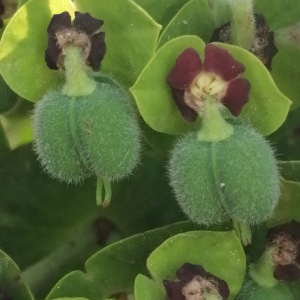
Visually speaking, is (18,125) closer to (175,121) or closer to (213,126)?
(175,121)

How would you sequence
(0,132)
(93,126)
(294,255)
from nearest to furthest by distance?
(93,126) < (294,255) < (0,132)

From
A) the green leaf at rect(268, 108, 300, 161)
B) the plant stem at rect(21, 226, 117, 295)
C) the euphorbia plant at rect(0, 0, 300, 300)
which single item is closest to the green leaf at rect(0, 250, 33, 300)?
the euphorbia plant at rect(0, 0, 300, 300)

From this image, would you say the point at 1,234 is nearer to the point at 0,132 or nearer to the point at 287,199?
the point at 0,132

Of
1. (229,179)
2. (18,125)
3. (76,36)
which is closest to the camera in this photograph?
(229,179)

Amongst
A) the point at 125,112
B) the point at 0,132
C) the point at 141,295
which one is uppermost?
the point at 125,112

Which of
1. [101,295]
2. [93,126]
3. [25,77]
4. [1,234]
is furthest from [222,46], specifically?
[1,234]

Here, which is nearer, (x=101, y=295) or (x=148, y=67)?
(x=148, y=67)

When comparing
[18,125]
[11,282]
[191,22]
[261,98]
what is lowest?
[11,282]

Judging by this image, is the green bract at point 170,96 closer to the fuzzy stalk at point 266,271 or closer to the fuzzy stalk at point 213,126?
the fuzzy stalk at point 213,126

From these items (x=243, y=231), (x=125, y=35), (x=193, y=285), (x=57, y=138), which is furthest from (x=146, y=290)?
(x=125, y=35)
